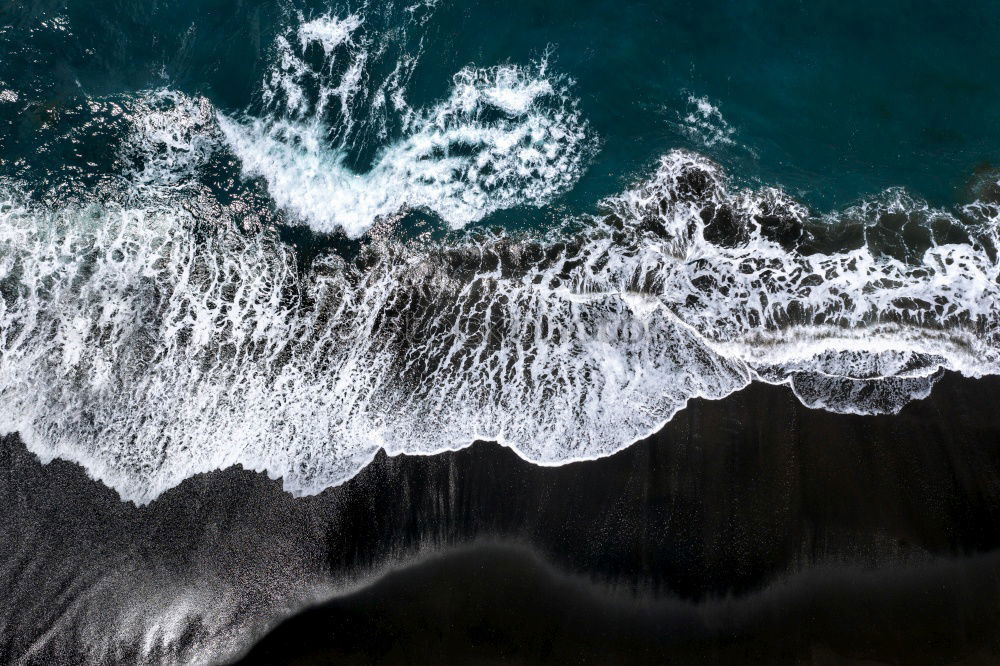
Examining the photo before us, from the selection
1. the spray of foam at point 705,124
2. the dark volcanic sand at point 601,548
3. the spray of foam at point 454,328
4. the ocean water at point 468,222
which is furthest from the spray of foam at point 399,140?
the dark volcanic sand at point 601,548

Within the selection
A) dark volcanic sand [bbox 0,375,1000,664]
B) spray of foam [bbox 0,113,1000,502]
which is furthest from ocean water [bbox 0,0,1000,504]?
dark volcanic sand [bbox 0,375,1000,664]

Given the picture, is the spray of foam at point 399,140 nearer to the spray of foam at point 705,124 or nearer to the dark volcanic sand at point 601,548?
the spray of foam at point 705,124

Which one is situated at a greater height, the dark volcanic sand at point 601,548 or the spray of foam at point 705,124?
the spray of foam at point 705,124

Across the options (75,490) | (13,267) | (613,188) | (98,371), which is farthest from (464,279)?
(13,267)

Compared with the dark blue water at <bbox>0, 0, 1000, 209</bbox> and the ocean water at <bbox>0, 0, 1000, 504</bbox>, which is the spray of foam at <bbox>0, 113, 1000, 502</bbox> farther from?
the dark blue water at <bbox>0, 0, 1000, 209</bbox>

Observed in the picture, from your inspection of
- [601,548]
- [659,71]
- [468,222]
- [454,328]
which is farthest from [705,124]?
[601,548]
